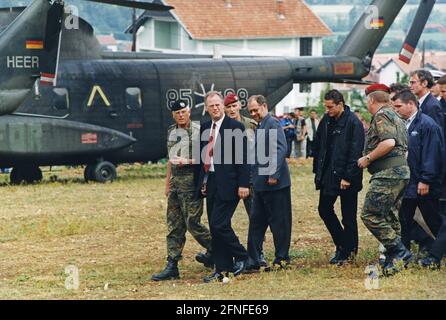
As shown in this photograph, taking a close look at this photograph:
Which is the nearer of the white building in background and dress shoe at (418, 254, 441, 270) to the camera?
dress shoe at (418, 254, 441, 270)

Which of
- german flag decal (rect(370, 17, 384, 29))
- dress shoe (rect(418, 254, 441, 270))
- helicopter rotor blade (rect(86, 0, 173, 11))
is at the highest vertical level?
helicopter rotor blade (rect(86, 0, 173, 11))

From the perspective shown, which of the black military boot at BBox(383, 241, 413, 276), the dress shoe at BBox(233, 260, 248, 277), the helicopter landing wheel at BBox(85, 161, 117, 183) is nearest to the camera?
the black military boot at BBox(383, 241, 413, 276)

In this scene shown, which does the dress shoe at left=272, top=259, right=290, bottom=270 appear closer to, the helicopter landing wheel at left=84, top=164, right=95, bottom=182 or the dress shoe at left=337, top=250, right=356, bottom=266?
the dress shoe at left=337, top=250, right=356, bottom=266

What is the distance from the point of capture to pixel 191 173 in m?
12.1

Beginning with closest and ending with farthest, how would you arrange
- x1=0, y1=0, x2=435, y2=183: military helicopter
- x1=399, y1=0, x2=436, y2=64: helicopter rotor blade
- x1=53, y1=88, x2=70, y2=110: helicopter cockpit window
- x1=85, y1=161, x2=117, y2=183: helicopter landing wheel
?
x1=0, y1=0, x2=435, y2=183: military helicopter → x1=53, y1=88, x2=70, y2=110: helicopter cockpit window → x1=85, y1=161, x2=117, y2=183: helicopter landing wheel → x1=399, y1=0, x2=436, y2=64: helicopter rotor blade

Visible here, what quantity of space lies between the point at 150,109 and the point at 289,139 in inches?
230

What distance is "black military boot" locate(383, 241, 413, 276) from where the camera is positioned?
11.7 m

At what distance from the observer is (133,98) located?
24.4 m

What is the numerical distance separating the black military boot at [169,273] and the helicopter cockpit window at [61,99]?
11.5m

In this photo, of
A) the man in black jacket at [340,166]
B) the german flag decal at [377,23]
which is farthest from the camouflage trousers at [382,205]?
the german flag decal at [377,23]

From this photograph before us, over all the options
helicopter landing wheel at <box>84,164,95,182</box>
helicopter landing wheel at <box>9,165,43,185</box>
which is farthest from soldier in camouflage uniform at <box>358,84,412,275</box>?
helicopter landing wheel at <box>9,165,43,185</box>

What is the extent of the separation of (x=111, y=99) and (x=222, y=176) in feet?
41.3

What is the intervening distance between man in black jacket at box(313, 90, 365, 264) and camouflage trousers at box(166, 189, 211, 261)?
1406 mm
